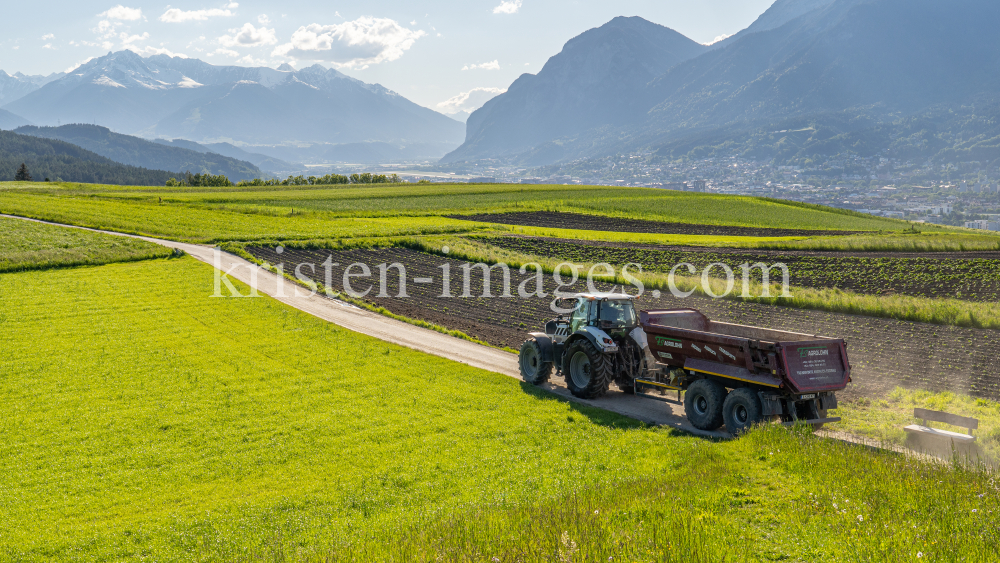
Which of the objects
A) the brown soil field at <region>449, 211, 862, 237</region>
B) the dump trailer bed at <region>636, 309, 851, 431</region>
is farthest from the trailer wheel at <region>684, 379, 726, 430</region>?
the brown soil field at <region>449, 211, 862, 237</region>

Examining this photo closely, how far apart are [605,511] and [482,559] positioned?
2473mm

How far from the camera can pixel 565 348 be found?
60.7 ft

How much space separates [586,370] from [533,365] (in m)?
2.14

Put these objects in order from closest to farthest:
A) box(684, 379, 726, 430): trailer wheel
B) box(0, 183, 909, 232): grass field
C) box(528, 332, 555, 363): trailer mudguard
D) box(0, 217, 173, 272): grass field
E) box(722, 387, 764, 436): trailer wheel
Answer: box(722, 387, 764, 436): trailer wheel, box(684, 379, 726, 430): trailer wheel, box(528, 332, 555, 363): trailer mudguard, box(0, 217, 173, 272): grass field, box(0, 183, 909, 232): grass field

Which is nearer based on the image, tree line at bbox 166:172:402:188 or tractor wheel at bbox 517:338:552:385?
tractor wheel at bbox 517:338:552:385

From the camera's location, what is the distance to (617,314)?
18.2 metres

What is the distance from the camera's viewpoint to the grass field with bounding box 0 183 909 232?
7988 cm

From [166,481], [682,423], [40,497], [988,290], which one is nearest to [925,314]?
[988,290]

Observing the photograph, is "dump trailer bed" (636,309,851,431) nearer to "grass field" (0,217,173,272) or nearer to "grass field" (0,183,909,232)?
"grass field" (0,217,173,272)

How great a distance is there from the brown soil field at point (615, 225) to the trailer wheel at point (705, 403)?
171ft

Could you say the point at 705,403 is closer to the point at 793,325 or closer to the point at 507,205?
the point at 793,325

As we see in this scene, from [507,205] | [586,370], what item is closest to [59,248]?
[586,370]

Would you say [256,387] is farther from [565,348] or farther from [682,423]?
[682,423]

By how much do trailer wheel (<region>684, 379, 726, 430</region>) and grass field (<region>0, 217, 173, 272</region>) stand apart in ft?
134
